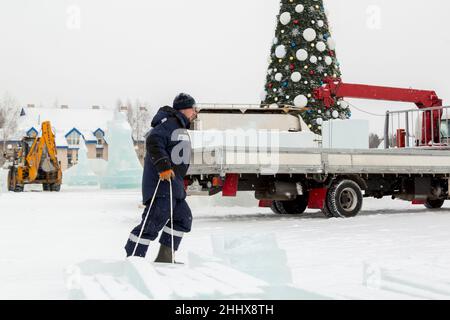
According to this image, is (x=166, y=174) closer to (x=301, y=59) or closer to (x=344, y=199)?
(x=344, y=199)

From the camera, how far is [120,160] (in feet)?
98.8

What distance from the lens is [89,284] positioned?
16.6 ft

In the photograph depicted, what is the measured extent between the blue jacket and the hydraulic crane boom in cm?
1082

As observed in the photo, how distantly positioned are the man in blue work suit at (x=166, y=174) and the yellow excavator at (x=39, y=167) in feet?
78.5

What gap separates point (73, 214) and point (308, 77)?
960cm

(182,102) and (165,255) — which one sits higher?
(182,102)

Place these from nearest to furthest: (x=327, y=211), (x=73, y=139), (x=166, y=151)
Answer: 1. (x=166, y=151)
2. (x=327, y=211)
3. (x=73, y=139)

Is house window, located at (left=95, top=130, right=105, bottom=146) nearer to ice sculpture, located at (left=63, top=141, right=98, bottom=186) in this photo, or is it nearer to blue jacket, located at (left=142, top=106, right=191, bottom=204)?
ice sculpture, located at (left=63, top=141, right=98, bottom=186)

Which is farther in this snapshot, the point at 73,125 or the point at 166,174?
the point at 73,125

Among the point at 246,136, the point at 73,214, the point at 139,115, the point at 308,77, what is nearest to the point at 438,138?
the point at 308,77

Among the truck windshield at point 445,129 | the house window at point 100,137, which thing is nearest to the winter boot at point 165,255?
the truck windshield at point 445,129

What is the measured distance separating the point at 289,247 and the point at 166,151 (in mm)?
2609

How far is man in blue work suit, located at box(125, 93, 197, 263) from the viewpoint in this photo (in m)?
6.12

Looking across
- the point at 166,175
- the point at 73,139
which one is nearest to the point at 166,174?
the point at 166,175
